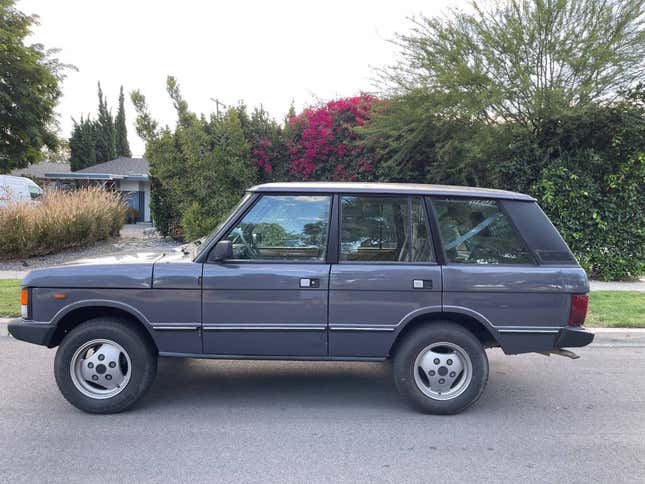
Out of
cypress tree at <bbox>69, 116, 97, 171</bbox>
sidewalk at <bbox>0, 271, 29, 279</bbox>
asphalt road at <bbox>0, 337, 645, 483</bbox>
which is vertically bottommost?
asphalt road at <bbox>0, 337, 645, 483</bbox>

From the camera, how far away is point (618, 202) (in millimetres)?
10406

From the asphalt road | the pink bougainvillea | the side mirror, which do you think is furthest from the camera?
the pink bougainvillea

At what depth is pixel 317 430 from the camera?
4.20m

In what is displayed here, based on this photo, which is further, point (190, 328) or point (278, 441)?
point (190, 328)

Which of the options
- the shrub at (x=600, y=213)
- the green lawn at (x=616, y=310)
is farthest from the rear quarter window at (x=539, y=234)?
the shrub at (x=600, y=213)

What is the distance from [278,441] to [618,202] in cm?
904

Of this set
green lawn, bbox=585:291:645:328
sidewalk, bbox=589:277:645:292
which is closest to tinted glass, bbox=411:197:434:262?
green lawn, bbox=585:291:645:328

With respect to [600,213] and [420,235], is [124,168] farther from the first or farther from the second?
[420,235]

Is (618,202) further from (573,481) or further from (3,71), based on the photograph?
(3,71)

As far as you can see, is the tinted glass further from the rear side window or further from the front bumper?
the front bumper

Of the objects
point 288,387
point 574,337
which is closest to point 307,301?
point 288,387

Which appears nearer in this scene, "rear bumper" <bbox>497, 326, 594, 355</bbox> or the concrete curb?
"rear bumper" <bbox>497, 326, 594, 355</bbox>

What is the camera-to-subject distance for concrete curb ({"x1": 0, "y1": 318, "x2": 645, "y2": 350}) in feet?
22.9

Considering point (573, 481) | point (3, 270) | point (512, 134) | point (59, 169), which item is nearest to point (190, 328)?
point (573, 481)
